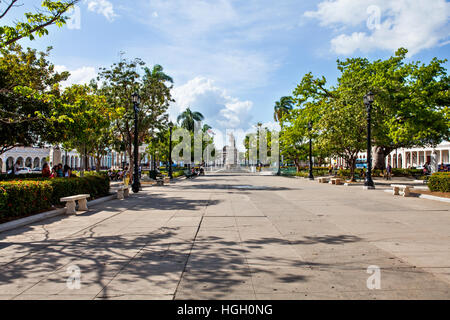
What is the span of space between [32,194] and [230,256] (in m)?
7.72

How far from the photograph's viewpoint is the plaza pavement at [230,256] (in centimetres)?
427

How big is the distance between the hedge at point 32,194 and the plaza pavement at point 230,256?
939mm

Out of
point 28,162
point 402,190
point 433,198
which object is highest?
point 28,162

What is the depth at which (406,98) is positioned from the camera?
2995cm

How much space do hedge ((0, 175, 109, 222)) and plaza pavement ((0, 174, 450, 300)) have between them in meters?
0.94

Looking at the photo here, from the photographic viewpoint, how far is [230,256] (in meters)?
5.86
